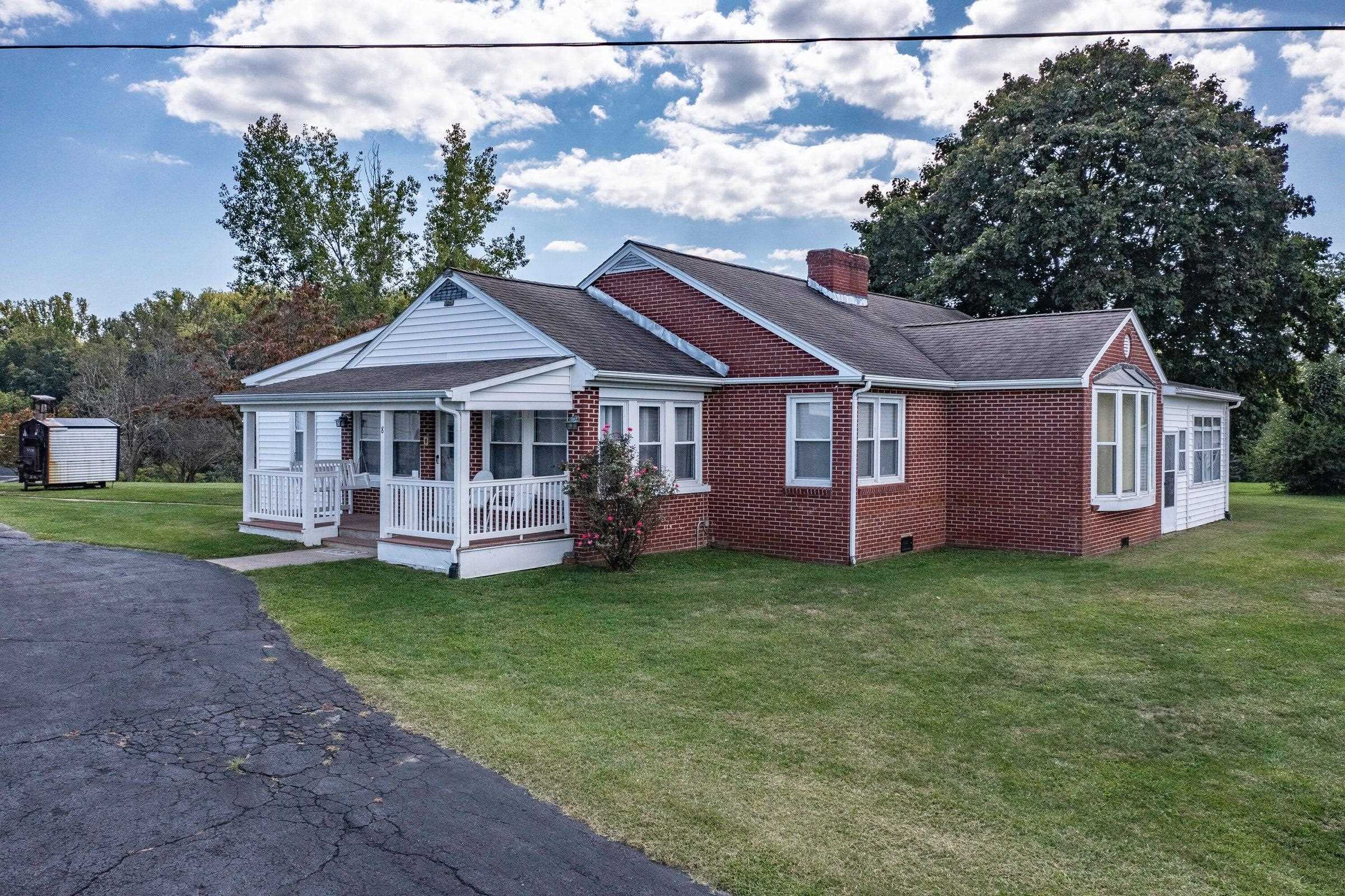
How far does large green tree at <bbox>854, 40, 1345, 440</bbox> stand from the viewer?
941 inches

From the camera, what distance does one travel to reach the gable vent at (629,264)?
17016mm

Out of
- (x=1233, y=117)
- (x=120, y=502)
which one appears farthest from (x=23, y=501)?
(x=1233, y=117)

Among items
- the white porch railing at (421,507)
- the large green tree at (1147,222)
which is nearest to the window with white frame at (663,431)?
the white porch railing at (421,507)

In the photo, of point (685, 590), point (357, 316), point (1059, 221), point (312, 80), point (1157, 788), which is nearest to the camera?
point (1157, 788)

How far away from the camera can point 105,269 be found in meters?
69.6

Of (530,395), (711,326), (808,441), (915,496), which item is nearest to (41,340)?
(711,326)

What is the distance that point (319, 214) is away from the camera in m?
39.1

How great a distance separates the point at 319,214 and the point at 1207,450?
114 feet

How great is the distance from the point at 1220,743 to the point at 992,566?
776 centimetres

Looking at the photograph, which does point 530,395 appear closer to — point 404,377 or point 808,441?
point 404,377

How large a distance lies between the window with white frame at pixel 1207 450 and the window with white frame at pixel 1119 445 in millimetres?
4429

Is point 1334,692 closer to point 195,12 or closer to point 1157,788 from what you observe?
point 1157,788

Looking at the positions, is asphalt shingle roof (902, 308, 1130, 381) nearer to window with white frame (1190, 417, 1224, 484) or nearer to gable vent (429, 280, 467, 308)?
window with white frame (1190, 417, 1224, 484)

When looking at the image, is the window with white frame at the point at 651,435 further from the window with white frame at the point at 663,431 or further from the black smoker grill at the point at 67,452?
the black smoker grill at the point at 67,452
